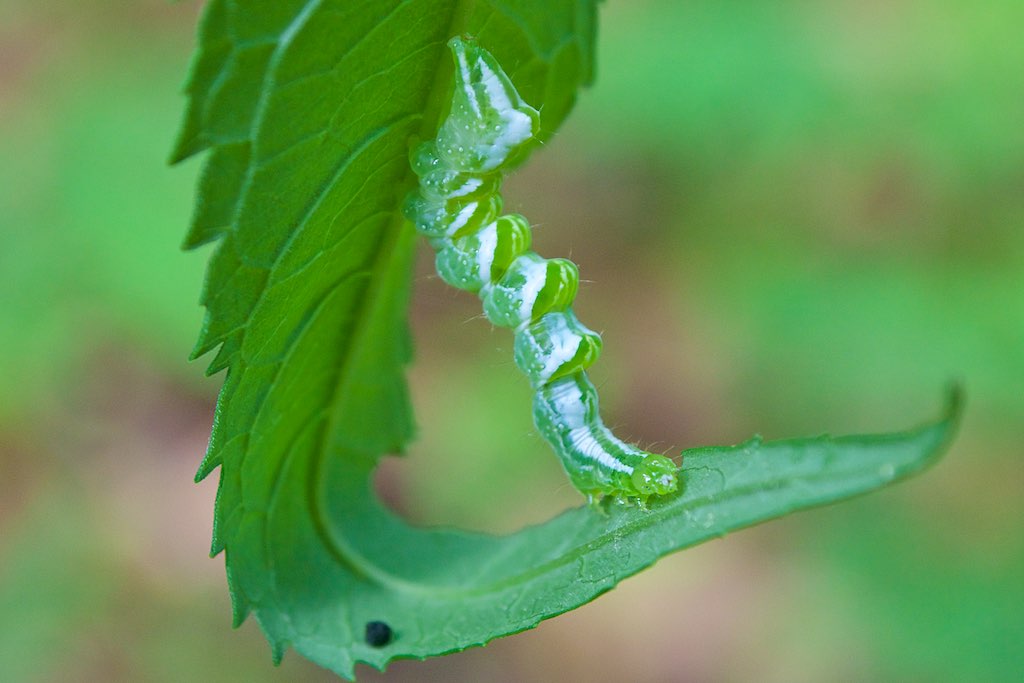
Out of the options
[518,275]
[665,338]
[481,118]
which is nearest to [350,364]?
[518,275]

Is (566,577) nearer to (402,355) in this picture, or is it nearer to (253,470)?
(253,470)

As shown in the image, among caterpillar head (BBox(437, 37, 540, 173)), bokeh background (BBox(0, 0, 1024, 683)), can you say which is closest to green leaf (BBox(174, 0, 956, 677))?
caterpillar head (BBox(437, 37, 540, 173))

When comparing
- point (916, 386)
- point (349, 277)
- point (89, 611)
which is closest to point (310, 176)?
point (349, 277)

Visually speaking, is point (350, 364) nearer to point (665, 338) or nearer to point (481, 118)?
point (481, 118)

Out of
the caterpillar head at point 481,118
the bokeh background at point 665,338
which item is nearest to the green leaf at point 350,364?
the caterpillar head at point 481,118

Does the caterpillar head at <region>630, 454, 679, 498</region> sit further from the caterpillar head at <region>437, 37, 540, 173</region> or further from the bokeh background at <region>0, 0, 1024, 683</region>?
the bokeh background at <region>0, 0, 1024, 683</region>
